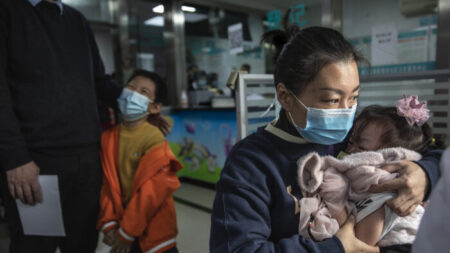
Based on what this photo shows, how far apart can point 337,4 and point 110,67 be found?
5.50 m

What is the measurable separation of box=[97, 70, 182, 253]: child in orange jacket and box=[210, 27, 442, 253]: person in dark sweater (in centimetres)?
79

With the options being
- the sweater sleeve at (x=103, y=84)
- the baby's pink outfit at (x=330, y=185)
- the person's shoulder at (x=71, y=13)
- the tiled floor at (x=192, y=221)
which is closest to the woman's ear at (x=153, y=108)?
the sweater sleeve at (x=103, y=84)

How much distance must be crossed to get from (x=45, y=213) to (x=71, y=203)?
14cm

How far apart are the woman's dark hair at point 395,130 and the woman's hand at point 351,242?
1.27 feet

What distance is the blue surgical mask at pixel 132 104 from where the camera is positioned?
1.66m

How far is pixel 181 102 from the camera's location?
436 cm

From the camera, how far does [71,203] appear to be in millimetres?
1481

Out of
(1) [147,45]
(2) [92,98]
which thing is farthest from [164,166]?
(1) [147,45]

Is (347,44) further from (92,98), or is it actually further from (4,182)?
(4,182)

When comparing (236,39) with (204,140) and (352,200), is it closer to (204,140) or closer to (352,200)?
(204,140)

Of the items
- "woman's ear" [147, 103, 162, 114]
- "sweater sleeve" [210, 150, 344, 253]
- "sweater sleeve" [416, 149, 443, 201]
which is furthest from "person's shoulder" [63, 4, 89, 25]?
"sweater sleeve" [416, 149, 443, 201]

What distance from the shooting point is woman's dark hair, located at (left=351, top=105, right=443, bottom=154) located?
1.03 metres

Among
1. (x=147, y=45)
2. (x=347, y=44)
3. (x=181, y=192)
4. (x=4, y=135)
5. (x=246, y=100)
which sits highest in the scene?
(x=147, y=45)

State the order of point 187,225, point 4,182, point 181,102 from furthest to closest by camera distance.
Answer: point 181,102, point 187,225, point 4,182
